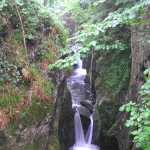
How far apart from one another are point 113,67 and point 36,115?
297 centimetres

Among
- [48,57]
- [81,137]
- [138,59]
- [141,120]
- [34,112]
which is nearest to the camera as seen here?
[141,120]

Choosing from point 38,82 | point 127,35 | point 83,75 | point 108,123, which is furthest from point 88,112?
point 83,75

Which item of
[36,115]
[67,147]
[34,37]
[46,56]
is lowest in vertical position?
[67,147]

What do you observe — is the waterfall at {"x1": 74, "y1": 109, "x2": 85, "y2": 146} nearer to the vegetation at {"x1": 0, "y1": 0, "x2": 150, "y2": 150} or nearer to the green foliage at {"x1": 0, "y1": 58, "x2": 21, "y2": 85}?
the vegetation at {"x1": 0, "y1": 0, "x2": 150, "y2": 150}

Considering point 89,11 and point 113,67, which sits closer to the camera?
point 113,67

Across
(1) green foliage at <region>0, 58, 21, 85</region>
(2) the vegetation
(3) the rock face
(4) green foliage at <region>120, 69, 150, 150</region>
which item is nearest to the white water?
(3) the rock face

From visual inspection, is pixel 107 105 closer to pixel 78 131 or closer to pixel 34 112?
pixel 78 131

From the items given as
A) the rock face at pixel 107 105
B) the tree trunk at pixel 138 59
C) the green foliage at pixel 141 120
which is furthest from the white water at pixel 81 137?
the green foliage at pixel 141 120

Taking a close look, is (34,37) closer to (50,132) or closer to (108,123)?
(50,132)

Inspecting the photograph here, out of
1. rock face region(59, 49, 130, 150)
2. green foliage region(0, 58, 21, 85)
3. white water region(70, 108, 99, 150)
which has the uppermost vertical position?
green foliage region(0, 58, 21, 85)

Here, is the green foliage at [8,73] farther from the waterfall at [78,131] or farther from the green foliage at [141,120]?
the waterfall at [78,131]

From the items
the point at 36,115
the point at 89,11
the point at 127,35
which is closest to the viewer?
the point at 36,115

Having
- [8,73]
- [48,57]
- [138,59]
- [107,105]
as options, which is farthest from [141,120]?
[107,105]

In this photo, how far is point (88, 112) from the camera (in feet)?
35.5
